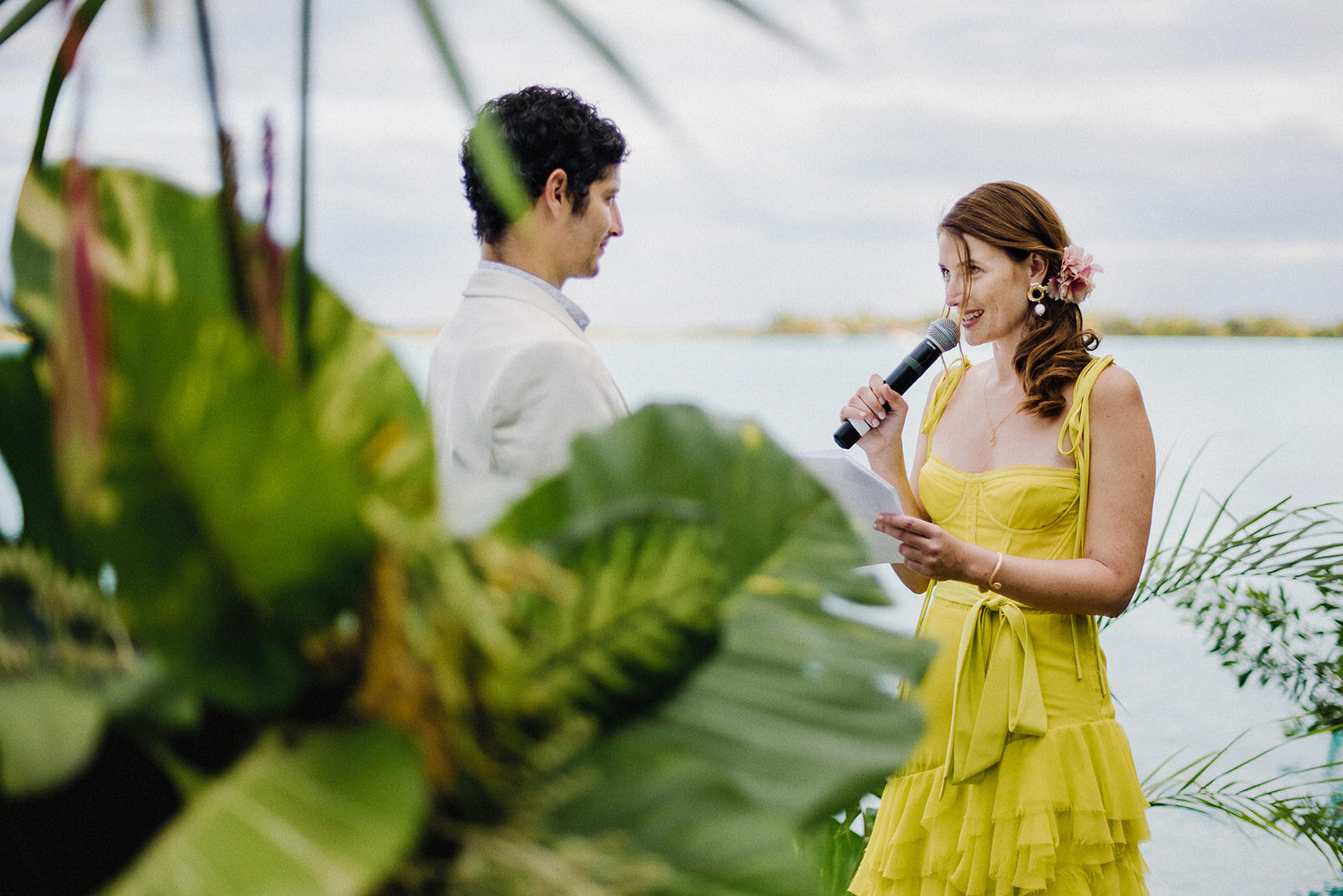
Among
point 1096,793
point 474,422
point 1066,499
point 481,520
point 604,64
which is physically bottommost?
point 1096,793

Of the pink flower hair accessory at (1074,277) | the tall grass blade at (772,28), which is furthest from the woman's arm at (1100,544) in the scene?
the tall grass blade at (772,28)

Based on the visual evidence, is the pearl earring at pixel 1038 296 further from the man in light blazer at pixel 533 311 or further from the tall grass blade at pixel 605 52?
the tall grass blade at pixel 605 52

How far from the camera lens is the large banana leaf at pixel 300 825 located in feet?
0.57

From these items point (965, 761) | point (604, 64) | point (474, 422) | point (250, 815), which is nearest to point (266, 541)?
point (250, 815)

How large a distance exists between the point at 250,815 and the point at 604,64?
0.24 metres

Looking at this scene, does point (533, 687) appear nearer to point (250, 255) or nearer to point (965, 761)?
point (250, 255)

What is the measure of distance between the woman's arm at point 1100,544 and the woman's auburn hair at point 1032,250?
0.44 ft

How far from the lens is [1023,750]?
5.75 feet

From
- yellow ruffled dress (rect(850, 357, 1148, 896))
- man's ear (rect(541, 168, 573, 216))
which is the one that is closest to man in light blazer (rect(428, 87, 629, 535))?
man's ear (rect(541, 168, 573, 216))

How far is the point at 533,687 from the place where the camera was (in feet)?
0.70

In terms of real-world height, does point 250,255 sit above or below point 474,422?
above

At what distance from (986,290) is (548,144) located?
961 millimetres

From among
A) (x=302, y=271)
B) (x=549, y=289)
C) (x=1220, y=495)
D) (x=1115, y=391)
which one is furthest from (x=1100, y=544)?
(x=1220, y=495)

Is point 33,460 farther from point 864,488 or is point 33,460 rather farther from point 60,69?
point 864,488
